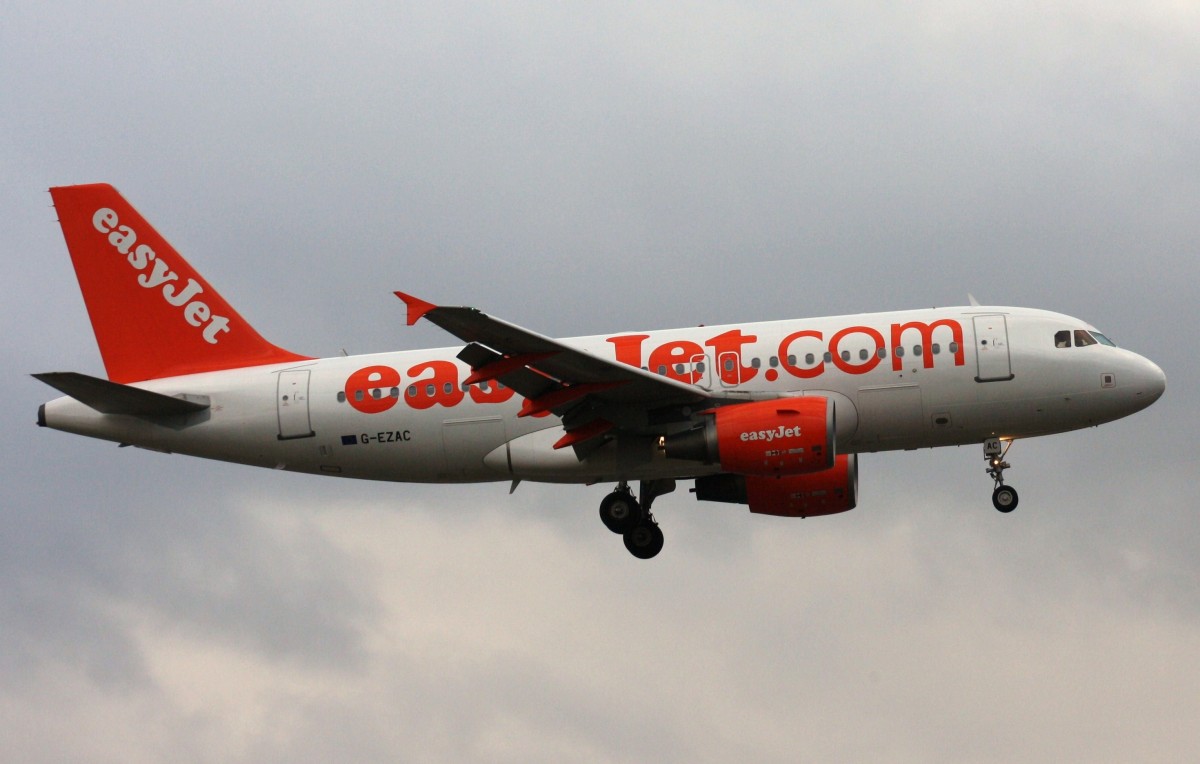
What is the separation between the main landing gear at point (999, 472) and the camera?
119 ft

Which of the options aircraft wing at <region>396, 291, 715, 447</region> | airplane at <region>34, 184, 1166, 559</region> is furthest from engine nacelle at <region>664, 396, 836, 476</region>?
aircraft wing at <region>396, 291, 715, 447</region>

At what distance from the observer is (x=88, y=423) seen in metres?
38.2

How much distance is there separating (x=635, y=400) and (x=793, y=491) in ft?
21.2

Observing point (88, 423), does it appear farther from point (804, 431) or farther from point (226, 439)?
point (804, 431)

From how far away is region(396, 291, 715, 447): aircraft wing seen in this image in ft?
107


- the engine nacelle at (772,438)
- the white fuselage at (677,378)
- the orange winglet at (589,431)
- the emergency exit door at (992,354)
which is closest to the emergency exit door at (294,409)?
the white fuselage at (677,378)

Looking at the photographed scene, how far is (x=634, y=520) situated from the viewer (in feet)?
130

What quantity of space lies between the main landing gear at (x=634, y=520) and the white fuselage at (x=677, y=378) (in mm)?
2632

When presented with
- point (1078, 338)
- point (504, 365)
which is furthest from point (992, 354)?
point (504, 365)

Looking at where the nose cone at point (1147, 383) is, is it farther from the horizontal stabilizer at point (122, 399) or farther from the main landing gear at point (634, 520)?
the horizontal stabilizer at point (122, 399)

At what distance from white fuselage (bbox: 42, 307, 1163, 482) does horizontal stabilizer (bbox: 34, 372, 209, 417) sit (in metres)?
0.30

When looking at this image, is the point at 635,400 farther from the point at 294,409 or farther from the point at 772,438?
the point at 294,409

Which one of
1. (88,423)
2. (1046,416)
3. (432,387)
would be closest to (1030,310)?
(1046,416)

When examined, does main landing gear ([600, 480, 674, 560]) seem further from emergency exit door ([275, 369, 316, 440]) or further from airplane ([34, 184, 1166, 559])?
emergency exit door ([275, 369, 316, 440])
